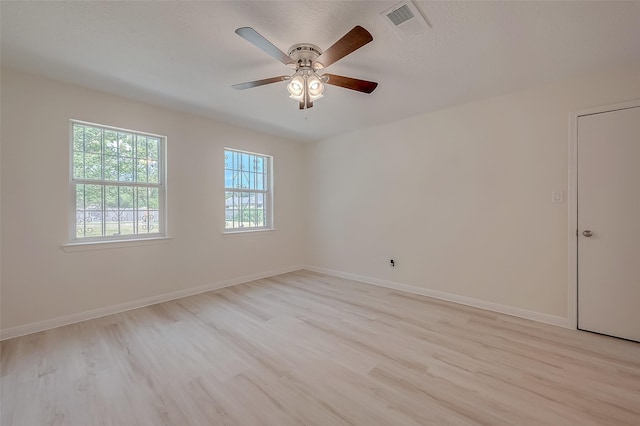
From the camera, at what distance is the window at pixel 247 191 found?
13.9ft

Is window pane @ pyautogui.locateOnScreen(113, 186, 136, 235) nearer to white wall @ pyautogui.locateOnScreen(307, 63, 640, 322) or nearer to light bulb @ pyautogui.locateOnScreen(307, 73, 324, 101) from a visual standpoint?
light bulb @ pyautogui.locateOnScreen(307, 73, 324, 101)

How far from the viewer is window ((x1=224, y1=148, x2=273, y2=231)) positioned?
4.24 metres

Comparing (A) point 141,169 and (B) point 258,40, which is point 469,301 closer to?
(B) point 258,40

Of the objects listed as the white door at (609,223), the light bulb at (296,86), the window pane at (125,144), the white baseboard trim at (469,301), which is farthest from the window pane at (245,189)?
the white door at (609,223)

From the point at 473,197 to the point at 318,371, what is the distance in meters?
2.70

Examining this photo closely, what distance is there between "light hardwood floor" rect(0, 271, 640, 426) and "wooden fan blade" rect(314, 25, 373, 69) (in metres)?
2.26

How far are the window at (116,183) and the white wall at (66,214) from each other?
0.13 meters

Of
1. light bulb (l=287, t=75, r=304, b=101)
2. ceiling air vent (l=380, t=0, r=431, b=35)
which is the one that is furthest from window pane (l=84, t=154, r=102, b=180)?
ceiling air vent (l=380, t=0, r=431, b=35)

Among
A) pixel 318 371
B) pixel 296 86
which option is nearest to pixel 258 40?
pixel 296 86

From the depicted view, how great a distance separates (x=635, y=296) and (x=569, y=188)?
1092mm

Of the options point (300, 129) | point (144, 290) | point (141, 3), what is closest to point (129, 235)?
point (144, 290)

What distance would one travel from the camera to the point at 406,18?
5.76 feet

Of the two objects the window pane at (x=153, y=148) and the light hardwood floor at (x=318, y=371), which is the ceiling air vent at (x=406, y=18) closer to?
the light hardwood floor at (x=318, y=371)

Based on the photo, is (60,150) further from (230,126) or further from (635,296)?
(635,296)
